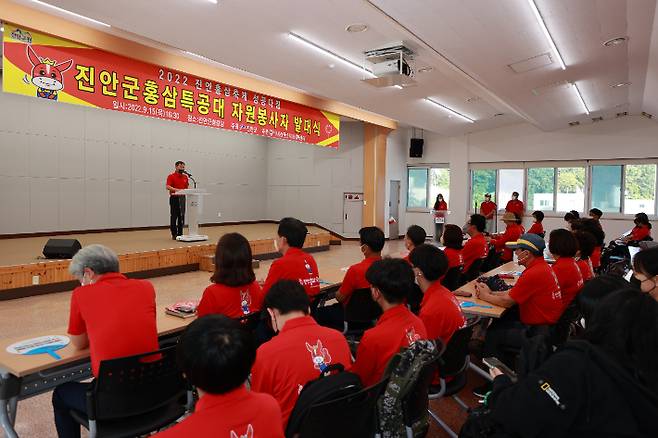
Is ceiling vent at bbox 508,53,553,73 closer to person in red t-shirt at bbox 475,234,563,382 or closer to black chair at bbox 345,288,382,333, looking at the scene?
person in red t-shirt at bbox 475,234,563,382

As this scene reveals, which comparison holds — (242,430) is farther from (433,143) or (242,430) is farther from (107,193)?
(433,143)

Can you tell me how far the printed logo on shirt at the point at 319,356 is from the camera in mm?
1756

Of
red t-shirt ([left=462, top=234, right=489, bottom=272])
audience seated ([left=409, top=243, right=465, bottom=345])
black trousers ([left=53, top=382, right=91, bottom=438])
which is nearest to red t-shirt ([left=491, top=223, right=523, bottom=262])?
red t-shirt ([left=462, top=234, right=489, bottom=272])

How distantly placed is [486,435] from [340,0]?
13.4 feet

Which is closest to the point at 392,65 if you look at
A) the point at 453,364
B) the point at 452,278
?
the point at 452,278

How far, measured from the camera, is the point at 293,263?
329 cm

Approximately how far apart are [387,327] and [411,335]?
0.36 feet

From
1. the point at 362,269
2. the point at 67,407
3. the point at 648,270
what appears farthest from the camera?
the point at 362,269

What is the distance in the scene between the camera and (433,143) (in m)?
14.1

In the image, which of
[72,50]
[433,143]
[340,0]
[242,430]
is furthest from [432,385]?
[433,143]

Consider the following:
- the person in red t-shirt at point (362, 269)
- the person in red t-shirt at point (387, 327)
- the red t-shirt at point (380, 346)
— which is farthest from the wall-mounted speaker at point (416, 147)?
the red t-shirt at point (380, 346)

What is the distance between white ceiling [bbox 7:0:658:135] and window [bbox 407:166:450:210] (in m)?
5.74

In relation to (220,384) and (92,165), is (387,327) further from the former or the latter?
(92,165)

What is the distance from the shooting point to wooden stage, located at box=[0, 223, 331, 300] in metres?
6.16
